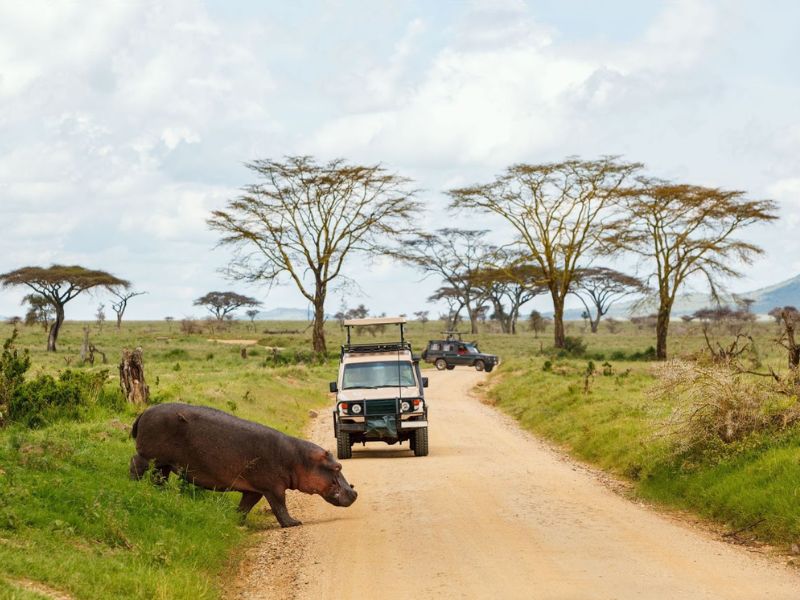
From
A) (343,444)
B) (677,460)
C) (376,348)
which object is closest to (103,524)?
(677,460)

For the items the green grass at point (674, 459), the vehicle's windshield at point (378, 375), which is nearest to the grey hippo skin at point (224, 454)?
→ the green grass at point (674, 459)

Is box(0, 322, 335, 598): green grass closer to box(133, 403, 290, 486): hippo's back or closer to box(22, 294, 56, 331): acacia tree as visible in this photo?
box(133, 403, 290, 486): hippo's back

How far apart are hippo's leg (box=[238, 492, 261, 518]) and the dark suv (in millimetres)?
39425

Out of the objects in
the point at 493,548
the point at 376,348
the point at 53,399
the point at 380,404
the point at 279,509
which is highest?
the point at 376,348

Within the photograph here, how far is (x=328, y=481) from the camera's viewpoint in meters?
12.5

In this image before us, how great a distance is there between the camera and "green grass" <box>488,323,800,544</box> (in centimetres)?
1188

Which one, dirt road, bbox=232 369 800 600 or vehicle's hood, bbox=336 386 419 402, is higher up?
vehicle's hood, bbox=336 386 419 402

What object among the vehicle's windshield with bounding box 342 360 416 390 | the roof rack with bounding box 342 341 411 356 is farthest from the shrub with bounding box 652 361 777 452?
the roof rack with bounding box 342 341 411 356

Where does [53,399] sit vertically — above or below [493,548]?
above

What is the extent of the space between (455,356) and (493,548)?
42250 millimetres

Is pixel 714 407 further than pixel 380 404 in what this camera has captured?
No

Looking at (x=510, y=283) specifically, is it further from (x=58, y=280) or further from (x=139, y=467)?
(x=139, y=467)

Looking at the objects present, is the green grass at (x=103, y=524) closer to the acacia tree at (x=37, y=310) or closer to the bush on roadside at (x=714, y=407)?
the bush on roadside at (x=714, y=407)

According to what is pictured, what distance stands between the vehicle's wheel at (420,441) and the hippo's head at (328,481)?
248 inches
